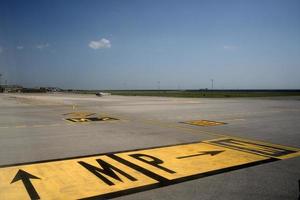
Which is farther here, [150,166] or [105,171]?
[150,166]

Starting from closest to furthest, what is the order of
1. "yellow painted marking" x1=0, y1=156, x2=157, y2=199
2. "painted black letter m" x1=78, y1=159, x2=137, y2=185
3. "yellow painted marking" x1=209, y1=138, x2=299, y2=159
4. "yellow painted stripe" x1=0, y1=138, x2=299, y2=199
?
"yellow painted marking" x1=0, y1=156, x2=157, y2=199
"yellow painted stripe" x1=0, y1=138, x2=299, y2=199
"painted black letter m" x1=78, y1=159, x2=137, y2=185
"yellow painted marking" x1=209, y1=138, x2=299, y2=159

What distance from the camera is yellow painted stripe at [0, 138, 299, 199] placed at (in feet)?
19.9

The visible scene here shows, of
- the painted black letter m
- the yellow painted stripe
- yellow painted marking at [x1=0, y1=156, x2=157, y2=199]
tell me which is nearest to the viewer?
yellow painted marking at [x1=0, y1=156, x2=157, y2=199]

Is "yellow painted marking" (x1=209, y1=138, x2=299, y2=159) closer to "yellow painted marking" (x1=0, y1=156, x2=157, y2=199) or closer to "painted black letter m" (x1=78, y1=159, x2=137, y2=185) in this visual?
"yellow painted marking" (x1=0, y1=156, x2=157, y2=199)

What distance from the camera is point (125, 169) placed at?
24.7 feet

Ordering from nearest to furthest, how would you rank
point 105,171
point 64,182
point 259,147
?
point 64,182, point 105,171, point 259,147

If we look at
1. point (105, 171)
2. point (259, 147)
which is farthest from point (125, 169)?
point (259, 147)

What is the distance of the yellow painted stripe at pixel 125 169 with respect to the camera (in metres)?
6.07

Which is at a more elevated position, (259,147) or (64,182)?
(259,147)

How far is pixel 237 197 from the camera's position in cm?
561

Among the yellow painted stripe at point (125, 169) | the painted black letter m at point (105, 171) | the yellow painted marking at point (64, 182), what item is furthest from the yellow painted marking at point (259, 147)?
the painted black letter m at point (105, 171)

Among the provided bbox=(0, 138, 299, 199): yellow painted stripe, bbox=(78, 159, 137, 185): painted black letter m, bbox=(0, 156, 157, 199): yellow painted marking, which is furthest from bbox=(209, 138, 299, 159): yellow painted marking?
bbox=(78, 159, 137, 185): painted black letter m

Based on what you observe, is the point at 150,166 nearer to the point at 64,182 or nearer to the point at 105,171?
the point at 105,171

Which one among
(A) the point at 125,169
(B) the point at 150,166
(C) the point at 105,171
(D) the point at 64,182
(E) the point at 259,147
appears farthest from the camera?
(E) the point at 259,147
